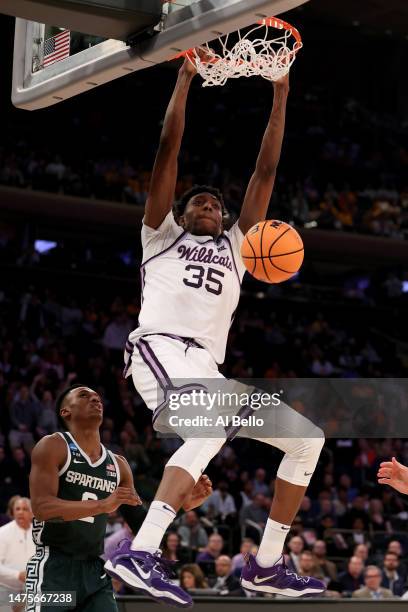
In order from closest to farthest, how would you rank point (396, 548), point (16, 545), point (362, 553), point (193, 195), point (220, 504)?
point (193, 195), point (16, 545), point (362, 553), point (396, 548), point (220, 504)

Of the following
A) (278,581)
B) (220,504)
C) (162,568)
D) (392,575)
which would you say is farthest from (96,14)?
(220,504)

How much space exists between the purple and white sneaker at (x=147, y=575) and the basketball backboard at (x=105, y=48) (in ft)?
7.75

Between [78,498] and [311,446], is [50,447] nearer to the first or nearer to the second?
[78,498]

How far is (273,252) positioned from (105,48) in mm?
1353

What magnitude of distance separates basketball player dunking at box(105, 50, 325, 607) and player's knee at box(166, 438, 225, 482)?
2 cm

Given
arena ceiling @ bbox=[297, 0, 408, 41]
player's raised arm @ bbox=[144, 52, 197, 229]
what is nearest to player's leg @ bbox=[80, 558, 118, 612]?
player's raised arm @ bbox=[144, 52, 197, 229]

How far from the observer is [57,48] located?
220 inches

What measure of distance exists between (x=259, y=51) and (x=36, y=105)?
1.33 metres

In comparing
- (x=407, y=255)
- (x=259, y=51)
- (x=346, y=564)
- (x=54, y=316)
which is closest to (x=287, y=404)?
(x=259, y=51)

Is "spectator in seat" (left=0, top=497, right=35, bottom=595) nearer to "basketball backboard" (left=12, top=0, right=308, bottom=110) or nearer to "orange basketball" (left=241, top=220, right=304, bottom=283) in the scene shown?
"orange basketball" (left=241, top=220, right=304, bottom=283)

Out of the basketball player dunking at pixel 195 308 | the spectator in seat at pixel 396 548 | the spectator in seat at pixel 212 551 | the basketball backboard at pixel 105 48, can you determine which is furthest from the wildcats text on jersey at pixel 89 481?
the spectator in seat at pixel 396 548

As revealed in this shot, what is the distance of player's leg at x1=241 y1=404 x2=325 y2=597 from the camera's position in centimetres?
554

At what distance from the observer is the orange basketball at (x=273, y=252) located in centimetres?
538

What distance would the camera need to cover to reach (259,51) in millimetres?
5988
